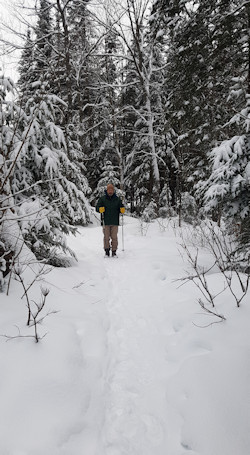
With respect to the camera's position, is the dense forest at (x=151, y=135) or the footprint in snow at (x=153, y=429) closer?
the footprint in snow at (x=153, y=429)

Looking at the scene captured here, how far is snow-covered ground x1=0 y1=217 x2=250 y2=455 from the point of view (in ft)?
5.63

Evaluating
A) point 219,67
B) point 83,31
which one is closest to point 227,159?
point 219,67

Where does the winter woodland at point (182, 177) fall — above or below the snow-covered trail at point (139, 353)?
above

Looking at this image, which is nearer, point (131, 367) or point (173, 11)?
point (131, 367)

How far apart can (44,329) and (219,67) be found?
8.01m

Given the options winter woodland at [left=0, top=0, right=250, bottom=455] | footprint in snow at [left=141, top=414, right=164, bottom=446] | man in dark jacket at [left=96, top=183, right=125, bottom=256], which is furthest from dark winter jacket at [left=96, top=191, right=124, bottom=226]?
footprint in snow at [left=141, top=414, right=164, bottom=446]

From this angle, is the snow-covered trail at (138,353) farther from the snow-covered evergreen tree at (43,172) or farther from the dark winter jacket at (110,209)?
the dark winter jacket at (110,209)

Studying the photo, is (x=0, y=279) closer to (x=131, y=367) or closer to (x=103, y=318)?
(x=103, y=318)

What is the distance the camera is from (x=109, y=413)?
2.06 m

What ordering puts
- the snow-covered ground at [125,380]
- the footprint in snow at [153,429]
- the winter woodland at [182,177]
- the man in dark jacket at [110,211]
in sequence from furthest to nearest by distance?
the man in dark jacket at [110,211], the winter woodland at [182,177], the footprint in snow at [153,429], the snow-covered ground at [125,380]

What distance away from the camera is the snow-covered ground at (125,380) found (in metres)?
1.71

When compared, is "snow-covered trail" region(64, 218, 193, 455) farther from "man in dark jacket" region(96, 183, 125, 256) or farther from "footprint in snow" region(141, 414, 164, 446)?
"man in dark jacket" region(96, 183, 125, 256)

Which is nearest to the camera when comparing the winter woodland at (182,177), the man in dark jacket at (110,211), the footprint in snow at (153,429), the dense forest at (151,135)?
the footprint in snow at (153,429)

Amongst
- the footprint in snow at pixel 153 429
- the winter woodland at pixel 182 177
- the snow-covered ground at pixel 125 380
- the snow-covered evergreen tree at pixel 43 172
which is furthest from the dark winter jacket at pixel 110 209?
the footprint in snow at pixel 153 429
